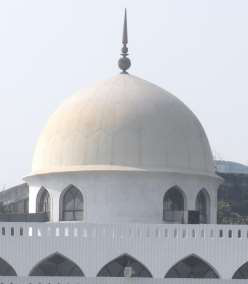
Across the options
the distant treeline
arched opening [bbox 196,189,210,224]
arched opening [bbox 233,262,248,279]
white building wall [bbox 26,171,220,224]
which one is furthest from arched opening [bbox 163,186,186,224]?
the distant treeline

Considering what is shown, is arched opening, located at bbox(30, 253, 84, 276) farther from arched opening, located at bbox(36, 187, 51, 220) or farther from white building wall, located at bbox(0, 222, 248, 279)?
arched opening, located at bbox(36, 187, 51, 220)

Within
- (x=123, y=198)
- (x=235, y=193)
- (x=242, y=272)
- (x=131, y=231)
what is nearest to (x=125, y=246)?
(x=131, y=231)

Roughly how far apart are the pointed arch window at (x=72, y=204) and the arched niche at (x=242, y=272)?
5545mm

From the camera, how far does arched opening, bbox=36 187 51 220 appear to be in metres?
46.1

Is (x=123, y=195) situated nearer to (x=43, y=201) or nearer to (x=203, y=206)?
(x=43, y=201)

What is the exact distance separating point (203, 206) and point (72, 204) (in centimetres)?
434

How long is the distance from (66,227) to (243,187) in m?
42.8

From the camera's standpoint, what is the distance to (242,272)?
42.5 m

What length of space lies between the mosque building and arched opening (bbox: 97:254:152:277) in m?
0.03

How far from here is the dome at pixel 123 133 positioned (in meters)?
45.4

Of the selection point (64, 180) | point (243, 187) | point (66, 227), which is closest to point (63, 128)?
point (64, 180)

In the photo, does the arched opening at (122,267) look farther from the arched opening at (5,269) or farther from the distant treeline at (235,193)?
the distant treeline at (235,193)

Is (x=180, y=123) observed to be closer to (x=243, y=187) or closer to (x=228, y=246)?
(x=228, y=246)

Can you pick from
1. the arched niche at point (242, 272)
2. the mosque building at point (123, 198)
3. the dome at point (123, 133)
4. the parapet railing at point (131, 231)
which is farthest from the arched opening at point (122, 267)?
the dome at point (123, 133)
